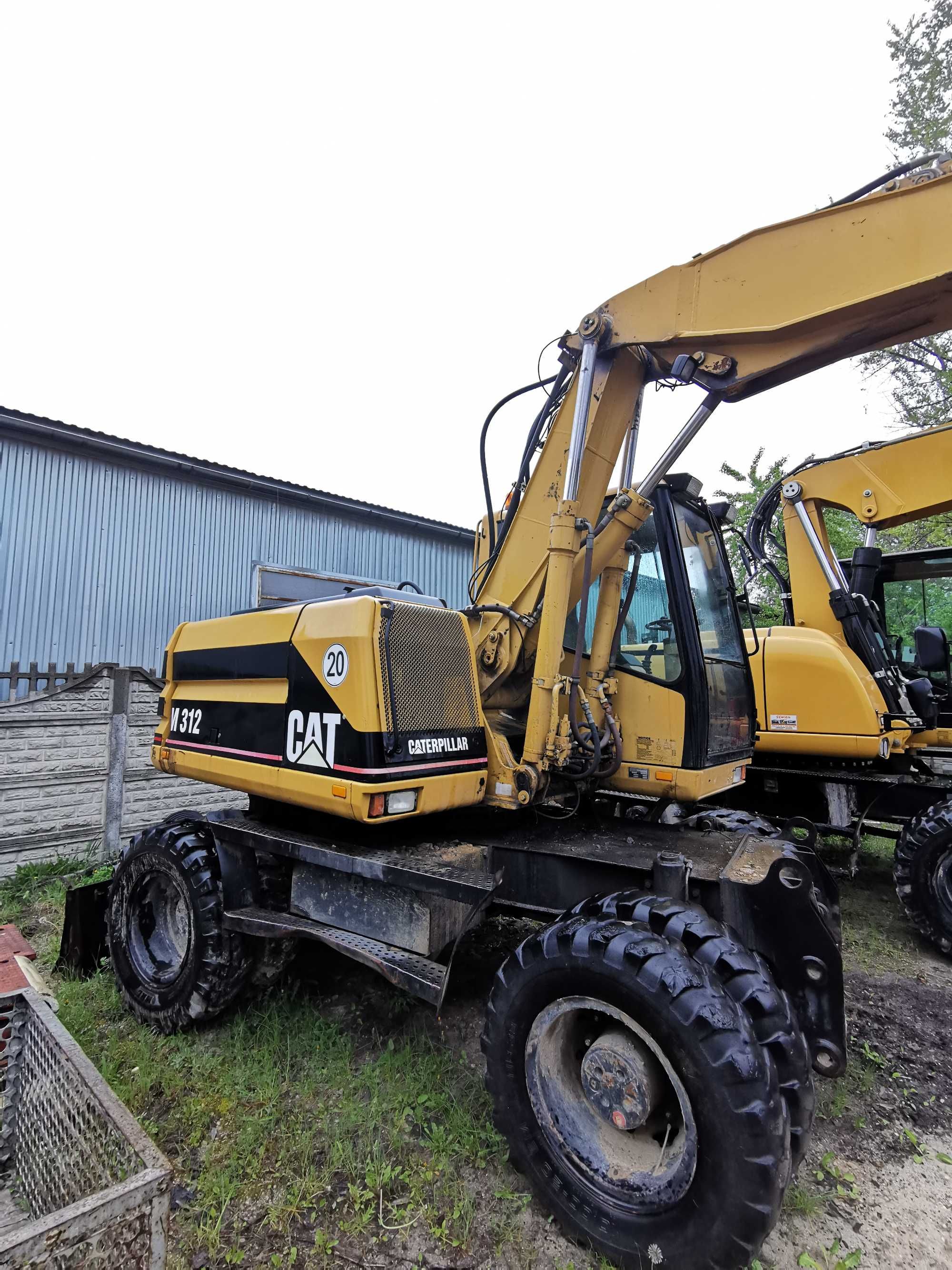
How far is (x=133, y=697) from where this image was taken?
605 cm

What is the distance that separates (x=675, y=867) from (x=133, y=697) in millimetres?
5191

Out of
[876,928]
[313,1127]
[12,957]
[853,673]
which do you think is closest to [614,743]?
[313,1127]

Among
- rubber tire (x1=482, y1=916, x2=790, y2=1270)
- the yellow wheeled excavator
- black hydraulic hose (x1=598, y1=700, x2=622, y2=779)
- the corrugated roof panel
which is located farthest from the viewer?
the corrugated roof panel

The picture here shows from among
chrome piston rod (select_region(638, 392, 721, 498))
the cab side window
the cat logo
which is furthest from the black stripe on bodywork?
chrome piston rod (select_region(638, 392, 721, 498))

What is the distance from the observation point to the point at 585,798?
380cm

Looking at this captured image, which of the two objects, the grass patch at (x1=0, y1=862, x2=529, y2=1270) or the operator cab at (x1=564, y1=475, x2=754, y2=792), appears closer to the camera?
the grass patch at (x1=0, y1=862, x2=529, y2=1270)

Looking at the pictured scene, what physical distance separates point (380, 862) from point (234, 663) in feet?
4.93

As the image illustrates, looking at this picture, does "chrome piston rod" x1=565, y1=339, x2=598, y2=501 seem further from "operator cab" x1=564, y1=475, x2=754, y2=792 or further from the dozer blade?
the dozer blade

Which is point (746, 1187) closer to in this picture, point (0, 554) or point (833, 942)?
point (833, 942)

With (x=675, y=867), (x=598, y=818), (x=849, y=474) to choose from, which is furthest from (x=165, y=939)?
(x=849, y=474)

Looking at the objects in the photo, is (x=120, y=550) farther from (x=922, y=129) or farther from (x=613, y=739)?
(x=922, y=129)

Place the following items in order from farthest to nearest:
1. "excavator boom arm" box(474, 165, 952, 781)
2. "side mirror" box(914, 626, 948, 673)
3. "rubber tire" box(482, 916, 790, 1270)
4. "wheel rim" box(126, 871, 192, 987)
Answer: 1. "side mirror" box(914, 626, 948, 673)
2. "wheel rim" box(126, 871, 192, 987)
3. "excavator boom arm" box(474, 165, 952, 781)
4. "rubber tire" box(482, 916, 790, 1270)

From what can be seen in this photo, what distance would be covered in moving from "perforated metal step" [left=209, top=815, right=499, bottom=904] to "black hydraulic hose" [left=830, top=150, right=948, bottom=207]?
310 centimetres

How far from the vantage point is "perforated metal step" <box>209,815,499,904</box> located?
270 cm
